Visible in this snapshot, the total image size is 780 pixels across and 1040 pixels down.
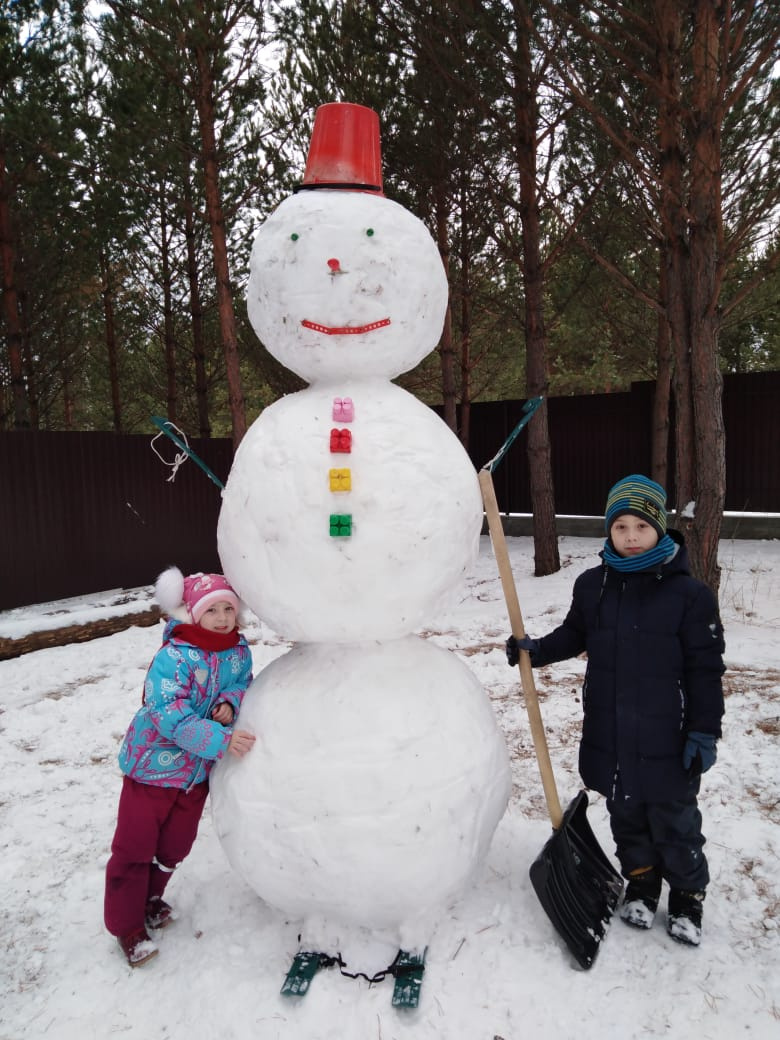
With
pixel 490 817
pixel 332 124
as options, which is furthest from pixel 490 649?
pixel 332 124

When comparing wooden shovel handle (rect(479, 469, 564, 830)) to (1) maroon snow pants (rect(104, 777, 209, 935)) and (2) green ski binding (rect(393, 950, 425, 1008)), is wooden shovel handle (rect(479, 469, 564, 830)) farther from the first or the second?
(1) maroon snow pants (rect(104, 777, 209, 935))

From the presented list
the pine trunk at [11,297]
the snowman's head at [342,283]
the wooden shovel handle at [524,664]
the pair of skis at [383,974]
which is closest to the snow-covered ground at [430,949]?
the pair of skis at [383,974]

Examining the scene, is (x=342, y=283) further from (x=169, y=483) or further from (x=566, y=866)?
(x=169, y=483)

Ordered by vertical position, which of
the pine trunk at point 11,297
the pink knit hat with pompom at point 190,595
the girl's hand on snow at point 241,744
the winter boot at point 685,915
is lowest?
the winter boot at point 685,915

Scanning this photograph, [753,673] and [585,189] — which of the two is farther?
[585,189]

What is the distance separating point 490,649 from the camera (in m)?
5.71

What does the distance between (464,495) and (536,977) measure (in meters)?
1.54

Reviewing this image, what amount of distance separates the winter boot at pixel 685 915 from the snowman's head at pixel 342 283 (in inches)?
82.0

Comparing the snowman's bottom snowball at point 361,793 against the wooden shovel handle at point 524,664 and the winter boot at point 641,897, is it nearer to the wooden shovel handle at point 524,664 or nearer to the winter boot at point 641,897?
the wooden shovel handle at point 524,664

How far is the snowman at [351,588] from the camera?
2109 mm

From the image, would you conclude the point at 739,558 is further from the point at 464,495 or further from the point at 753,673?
the point at 464,495

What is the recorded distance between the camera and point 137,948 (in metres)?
2.34

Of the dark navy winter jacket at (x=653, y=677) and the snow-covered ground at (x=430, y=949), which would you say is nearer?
the snow-covered ground at (x=430, y=949)

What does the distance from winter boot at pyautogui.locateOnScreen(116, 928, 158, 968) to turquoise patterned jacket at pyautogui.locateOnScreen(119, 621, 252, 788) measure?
20.5 inches
